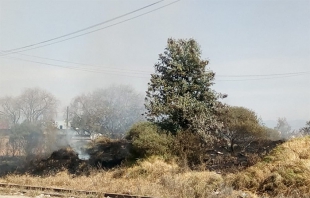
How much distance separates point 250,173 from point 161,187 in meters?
3.68

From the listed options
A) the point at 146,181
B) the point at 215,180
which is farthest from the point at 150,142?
the point at 215,180

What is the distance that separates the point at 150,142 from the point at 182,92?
3751mm

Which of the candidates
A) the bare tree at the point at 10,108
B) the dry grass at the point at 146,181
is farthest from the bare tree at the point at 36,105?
the dry grass at the point at 146,181

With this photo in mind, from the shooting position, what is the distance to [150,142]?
19969mm

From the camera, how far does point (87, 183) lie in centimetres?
1847

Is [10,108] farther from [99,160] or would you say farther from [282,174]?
[282,174]

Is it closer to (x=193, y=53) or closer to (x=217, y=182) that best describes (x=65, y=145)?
(x=193, y=53)

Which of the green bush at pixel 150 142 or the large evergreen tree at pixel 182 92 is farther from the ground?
the large evergreen tree at pixel 182 92

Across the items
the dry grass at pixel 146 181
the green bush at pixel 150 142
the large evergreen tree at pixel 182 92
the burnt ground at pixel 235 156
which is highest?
the large evergreen tree at pixel 182 92

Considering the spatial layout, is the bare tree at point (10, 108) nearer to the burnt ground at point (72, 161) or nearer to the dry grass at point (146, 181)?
the burnt ground at point (72, 161)

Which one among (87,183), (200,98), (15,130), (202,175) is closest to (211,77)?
(200,98)

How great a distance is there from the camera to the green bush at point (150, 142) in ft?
65.4

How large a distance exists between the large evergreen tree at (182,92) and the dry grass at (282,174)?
567 cm

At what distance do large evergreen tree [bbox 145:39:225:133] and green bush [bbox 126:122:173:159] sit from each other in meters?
0.91
